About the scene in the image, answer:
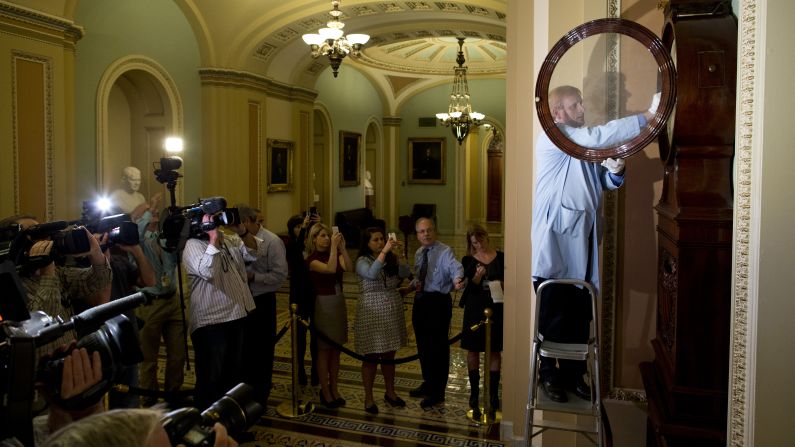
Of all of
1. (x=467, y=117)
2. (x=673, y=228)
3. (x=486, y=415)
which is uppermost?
(x=467, y=117)

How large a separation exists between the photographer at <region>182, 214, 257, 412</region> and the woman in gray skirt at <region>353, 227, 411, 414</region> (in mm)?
1040

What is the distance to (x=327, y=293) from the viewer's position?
514 cm

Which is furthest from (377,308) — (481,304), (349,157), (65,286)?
(349,157)

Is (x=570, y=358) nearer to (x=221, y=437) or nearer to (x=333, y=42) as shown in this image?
(x=221, y=437)

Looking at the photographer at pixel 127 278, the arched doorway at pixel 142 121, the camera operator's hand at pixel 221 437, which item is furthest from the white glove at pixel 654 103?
the arched doorway at pixel 142 121

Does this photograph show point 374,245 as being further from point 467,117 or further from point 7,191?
point 467,117

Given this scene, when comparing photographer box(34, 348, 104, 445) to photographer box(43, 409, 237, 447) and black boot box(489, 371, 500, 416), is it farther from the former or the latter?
black boot box(489, 371, 500, 416)

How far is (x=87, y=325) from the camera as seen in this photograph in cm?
185

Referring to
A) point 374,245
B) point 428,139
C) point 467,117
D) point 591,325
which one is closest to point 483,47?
point 467,117

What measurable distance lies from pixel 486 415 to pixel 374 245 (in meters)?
1.57

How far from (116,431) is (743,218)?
1.84 meters

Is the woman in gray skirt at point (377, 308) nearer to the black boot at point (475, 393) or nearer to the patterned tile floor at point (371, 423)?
the patterned tile floor at point (371, 423)

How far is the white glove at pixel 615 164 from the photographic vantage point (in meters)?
2.61

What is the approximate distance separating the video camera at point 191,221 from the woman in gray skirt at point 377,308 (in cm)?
127
